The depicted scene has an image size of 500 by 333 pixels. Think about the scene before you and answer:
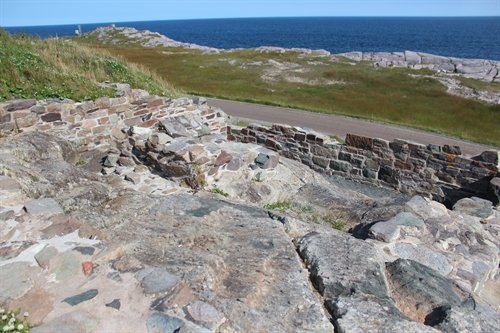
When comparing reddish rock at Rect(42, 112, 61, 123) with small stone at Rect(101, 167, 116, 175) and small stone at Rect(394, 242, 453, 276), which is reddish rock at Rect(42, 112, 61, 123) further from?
small stone at Rect(394, 242, 453, 276)

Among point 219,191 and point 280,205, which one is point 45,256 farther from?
point 280,205

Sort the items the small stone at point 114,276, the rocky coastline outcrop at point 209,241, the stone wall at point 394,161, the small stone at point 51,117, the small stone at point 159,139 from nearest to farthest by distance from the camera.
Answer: the rocky coastline outcrop at point 209,241 < the small stone at point 114,276 < the small stone at point 159,139 < the small stone at point 51,117 < the stone wall at point 394,161

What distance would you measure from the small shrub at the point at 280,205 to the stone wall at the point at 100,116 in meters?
3.34

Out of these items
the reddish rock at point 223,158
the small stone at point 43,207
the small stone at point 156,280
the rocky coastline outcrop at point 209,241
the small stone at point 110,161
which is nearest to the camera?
the rocky coastline outcrop at point 209,241

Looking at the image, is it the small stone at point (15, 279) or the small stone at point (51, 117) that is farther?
the small stone at point (51, 117)

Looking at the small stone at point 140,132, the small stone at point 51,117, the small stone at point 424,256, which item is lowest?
the small stone at point 424,256

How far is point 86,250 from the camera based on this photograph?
197 inches

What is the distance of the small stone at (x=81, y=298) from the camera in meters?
4.19

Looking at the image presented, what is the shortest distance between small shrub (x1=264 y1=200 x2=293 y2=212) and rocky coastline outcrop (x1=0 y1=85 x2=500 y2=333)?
2.6 inches

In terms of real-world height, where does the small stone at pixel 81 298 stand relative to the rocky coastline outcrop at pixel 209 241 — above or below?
above

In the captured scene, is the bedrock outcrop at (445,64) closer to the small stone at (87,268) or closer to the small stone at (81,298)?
the small stone at (87,268)

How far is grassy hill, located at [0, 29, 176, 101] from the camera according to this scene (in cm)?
1078

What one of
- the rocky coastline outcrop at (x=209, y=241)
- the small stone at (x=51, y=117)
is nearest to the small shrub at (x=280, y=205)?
the rocky coastline outcrop at (x=209, y=241)

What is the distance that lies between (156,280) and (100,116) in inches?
309
